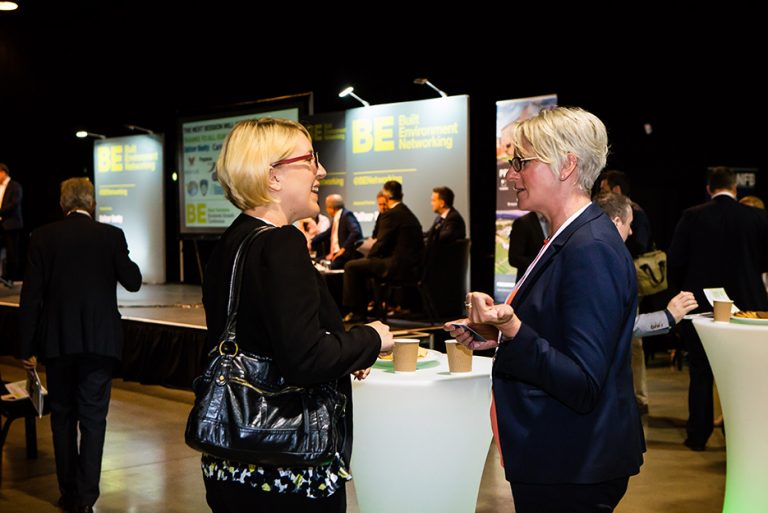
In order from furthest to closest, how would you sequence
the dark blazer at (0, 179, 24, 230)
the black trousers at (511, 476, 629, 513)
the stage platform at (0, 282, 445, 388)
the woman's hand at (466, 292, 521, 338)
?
1. the dark blazer at (0, 179, 24, 230)
2. the stage platform at (0, 282, 445, 388)
3. the black trousers at (511, 476, 629, 513)
4. the woman's hand at (466, 292, 521, 338)

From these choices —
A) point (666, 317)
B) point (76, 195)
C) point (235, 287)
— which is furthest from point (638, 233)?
point (235, 287)

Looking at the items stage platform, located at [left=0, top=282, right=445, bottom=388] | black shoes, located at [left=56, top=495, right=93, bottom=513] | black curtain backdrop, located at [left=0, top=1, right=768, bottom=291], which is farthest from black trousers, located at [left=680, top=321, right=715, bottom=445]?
black curtain backdrop, located at [left=0, top=1, right=768, bottom=291]

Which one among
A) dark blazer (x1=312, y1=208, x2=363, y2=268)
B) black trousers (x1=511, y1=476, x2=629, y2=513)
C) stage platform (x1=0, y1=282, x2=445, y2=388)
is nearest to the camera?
black trousers (x1=511, y1=476, x2=629, y2=513)

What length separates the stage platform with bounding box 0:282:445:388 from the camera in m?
6.76

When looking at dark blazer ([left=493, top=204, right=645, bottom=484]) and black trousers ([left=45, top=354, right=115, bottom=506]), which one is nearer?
dark blazer ([left=493, top=204, right=645, bottom=484])

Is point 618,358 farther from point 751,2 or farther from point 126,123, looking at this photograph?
point 126,123

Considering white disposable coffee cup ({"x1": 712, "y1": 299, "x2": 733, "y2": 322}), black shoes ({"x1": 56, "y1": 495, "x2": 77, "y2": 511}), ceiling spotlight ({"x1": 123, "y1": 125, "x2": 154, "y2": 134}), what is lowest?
black shoes ({"x1": 56, "y1": 495, "x2": 77, "y2": 511})

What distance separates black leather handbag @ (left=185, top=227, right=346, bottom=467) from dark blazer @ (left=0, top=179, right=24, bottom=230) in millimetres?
9541

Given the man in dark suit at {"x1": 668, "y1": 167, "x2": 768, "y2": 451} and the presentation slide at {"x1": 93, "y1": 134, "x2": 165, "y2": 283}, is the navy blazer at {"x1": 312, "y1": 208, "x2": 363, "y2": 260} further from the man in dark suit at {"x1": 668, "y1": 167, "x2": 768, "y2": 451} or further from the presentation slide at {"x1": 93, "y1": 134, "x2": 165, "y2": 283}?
the presentation slide at {"x1": 93, "y1": 134, "x2": 165, "y2": 283}

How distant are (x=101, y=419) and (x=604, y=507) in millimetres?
2819

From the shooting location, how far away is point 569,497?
1.69 meters

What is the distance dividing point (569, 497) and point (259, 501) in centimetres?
57

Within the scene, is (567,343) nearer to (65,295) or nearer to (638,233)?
(65,295)

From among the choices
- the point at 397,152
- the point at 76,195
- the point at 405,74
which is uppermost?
the point at 405,74
